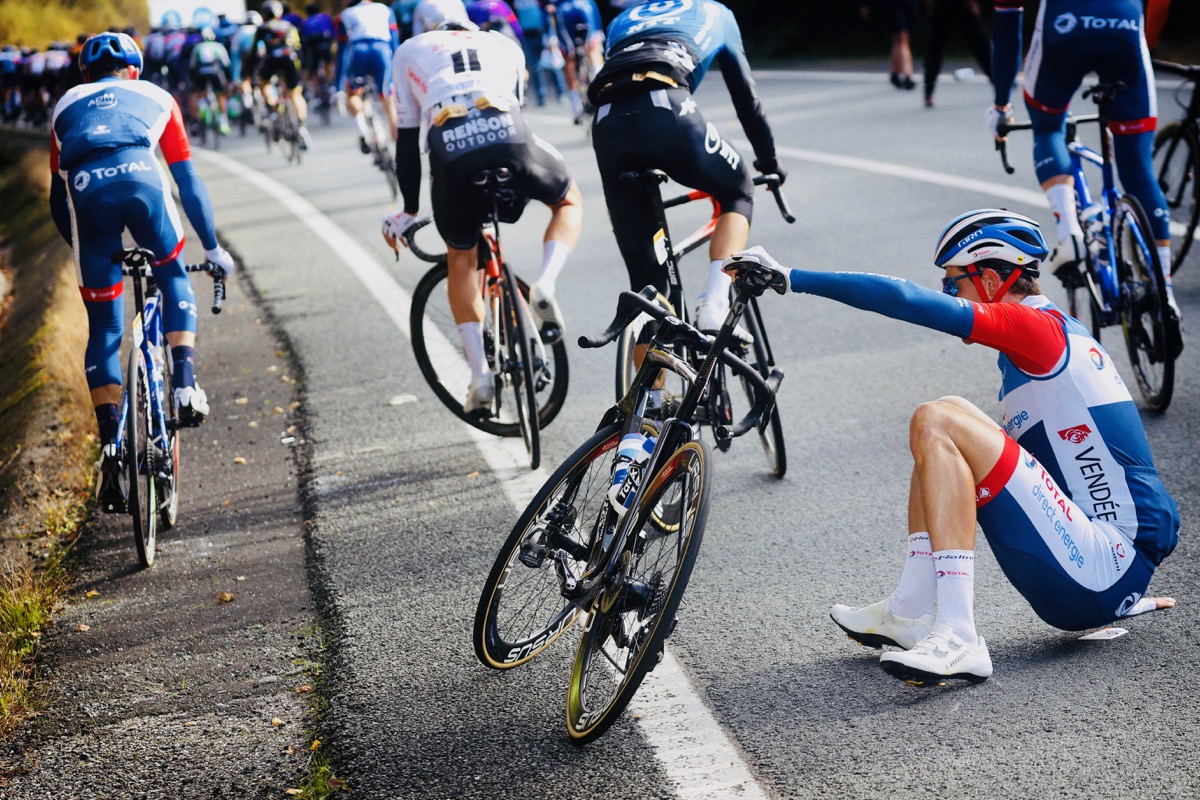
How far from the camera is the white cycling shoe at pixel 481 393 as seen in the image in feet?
20.9

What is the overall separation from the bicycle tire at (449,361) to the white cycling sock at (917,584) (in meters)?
2.70

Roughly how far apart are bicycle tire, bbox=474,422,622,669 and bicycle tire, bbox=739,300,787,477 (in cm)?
142

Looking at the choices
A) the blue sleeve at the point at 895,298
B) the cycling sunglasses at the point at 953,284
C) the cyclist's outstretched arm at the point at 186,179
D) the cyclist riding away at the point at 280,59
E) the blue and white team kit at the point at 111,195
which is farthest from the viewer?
the cyclist riding away at the point at 280,59

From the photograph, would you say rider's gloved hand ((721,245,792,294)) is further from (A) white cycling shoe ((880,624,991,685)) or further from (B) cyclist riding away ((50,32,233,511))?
(B) cyclist riding away ((50,32,233,511))

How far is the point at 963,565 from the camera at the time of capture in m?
3.90

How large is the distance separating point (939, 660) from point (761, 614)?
85cm

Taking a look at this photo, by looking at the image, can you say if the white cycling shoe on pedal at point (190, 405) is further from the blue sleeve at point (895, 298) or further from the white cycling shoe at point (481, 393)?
the blue sleeve at point (895, 298)

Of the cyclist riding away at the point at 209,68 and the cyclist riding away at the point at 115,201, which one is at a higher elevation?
the cyclist riding away at the point at 115,201

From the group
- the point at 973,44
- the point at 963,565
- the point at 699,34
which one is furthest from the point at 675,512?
the point at 973,44

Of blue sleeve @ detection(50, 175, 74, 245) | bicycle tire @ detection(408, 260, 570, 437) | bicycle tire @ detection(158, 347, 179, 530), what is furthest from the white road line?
blue sleeve @ detection(50, 175, 74, 245)

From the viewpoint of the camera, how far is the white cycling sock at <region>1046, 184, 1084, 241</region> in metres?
6.29

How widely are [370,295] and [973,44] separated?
10.9 meters

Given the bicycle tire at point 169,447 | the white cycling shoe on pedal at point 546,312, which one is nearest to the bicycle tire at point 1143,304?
the white cycling shoe on pedal at point 546,312

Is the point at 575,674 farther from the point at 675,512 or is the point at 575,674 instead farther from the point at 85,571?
the point at 85,571
